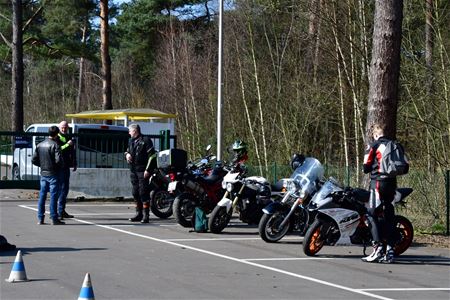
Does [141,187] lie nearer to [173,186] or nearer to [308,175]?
[173,186]

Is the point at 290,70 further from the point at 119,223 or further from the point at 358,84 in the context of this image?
the point at 119,223

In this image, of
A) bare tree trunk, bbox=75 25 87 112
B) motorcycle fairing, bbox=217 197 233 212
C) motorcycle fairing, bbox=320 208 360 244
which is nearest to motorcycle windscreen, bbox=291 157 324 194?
motorcycle fairing, bbox=320 208 360 244

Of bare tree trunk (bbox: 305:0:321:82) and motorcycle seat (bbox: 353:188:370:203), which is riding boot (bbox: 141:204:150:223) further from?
bare tree trunk (bbox: 305:0:321:82)

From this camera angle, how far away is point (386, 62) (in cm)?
1608

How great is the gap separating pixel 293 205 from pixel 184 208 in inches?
116

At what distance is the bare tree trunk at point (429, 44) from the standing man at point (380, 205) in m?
6.50

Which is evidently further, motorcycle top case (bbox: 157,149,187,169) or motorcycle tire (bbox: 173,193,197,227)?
motorcycle top case (bbox: 157,149,187,169)

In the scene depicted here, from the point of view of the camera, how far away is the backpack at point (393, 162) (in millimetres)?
12578

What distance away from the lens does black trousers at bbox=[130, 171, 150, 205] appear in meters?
17.1

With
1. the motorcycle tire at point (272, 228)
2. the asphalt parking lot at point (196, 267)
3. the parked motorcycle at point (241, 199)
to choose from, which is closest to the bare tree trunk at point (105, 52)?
the asphalt parking lot at point (196, 267)

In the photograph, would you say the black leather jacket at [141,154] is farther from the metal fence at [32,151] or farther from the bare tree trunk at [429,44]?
the bare tree trunk at [429,44]

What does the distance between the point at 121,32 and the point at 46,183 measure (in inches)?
1445

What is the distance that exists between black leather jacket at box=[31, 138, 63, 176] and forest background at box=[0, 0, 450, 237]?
6695 mm

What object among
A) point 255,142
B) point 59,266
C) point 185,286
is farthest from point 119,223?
point 255,142
